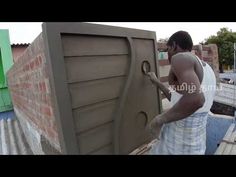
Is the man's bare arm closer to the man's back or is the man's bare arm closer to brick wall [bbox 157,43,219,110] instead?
the man's back

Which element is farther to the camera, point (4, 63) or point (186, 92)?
point (4, 63)

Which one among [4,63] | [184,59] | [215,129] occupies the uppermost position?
[4,63]

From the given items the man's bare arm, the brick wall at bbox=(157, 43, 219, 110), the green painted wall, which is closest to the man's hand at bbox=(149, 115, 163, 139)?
the man's bare arm

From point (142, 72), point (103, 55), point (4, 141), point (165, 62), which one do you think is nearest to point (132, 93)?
point (142, 72)

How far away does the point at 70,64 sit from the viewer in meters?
1.55

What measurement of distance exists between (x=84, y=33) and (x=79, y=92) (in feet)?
1.35

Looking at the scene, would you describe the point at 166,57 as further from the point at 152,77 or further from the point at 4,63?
the point at 4,63

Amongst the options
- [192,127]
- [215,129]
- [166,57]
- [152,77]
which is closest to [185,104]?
[192,127]

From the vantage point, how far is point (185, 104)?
1497 millimetres

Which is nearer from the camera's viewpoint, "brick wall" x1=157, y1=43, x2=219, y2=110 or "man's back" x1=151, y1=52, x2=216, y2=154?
"man's back" x1=151, y1=52, x2=216, y2=154

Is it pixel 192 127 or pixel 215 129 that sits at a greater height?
pixel 192 127

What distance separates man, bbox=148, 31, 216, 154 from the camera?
4.91 ft

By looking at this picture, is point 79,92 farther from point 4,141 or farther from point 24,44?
point 24,44
